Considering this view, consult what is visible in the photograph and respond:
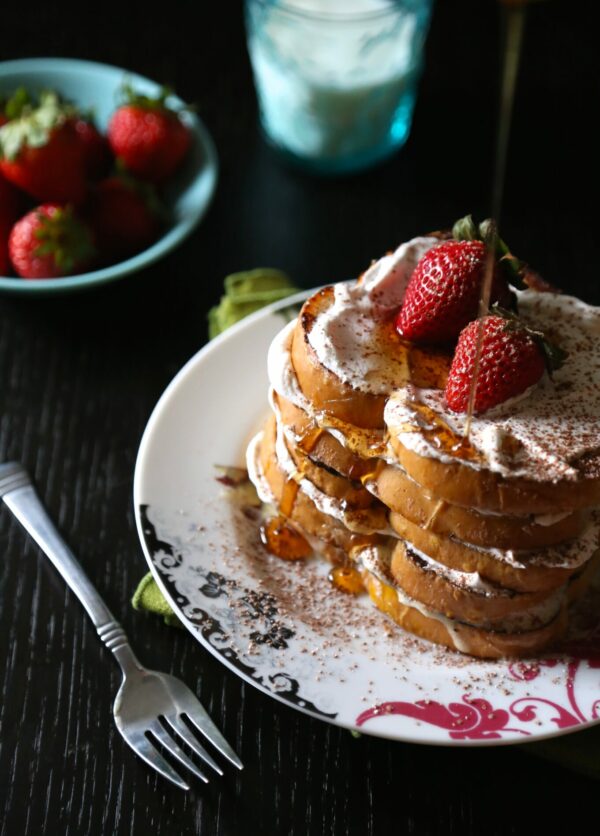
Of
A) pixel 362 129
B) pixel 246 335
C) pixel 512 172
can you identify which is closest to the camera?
pixel 246 335

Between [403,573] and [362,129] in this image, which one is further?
[362,129]

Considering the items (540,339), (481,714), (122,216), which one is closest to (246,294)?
(122,216)

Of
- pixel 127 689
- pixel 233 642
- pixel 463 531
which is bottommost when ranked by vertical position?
pixel 127 689

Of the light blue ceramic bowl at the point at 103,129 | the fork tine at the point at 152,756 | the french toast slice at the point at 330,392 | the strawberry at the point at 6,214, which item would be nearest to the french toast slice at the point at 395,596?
the french toast slice at the point at 330,392

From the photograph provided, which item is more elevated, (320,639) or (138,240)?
(138,240)

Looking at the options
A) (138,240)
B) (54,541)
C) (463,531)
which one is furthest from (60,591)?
(138,240)

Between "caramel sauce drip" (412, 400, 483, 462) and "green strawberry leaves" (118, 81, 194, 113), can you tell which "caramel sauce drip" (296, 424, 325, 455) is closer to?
"caramel sauce drip" (412, 400, 483, 462)

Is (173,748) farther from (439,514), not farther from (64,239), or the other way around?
(64,239)

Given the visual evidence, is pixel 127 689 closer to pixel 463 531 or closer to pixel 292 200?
pixel 463 531
